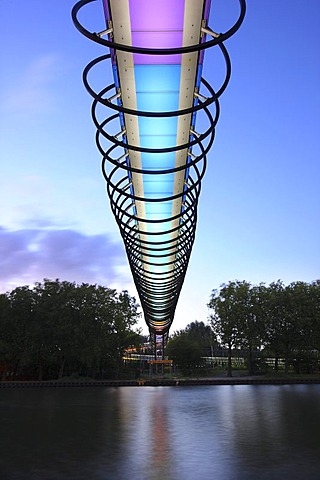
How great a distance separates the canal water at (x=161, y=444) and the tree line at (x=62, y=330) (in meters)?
21.6

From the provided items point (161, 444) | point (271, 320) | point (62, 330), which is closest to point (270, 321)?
point (271, 320)

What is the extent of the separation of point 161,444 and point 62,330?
29011 mm

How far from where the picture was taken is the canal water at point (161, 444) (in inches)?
274

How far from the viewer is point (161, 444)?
30.6 feet

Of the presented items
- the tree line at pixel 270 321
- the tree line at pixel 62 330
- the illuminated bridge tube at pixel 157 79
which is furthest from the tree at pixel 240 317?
the illuminated bridge tube at pixel 157 79

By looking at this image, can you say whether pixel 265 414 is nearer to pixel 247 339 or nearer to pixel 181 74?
pixel 181 74

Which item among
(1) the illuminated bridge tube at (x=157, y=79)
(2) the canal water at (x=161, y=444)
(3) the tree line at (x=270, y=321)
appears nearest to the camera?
(1) the illuminated bridge tube at (x=157, y=79)

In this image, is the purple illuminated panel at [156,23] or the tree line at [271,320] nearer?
the purple illuminated panel at [156,23]

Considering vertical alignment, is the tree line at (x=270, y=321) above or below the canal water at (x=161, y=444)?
above

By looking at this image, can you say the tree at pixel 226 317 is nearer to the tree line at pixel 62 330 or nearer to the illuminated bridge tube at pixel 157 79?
the tree line at pixel 62 330

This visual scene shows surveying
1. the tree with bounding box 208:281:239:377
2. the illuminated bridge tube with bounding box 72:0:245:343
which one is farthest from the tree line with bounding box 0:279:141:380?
the illuminated bridge tube with bounding box 72:0:245:343

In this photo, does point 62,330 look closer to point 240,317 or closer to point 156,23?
point 240,317

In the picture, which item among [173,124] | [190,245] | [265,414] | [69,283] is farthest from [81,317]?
[173,124]

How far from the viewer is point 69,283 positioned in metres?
42.4
